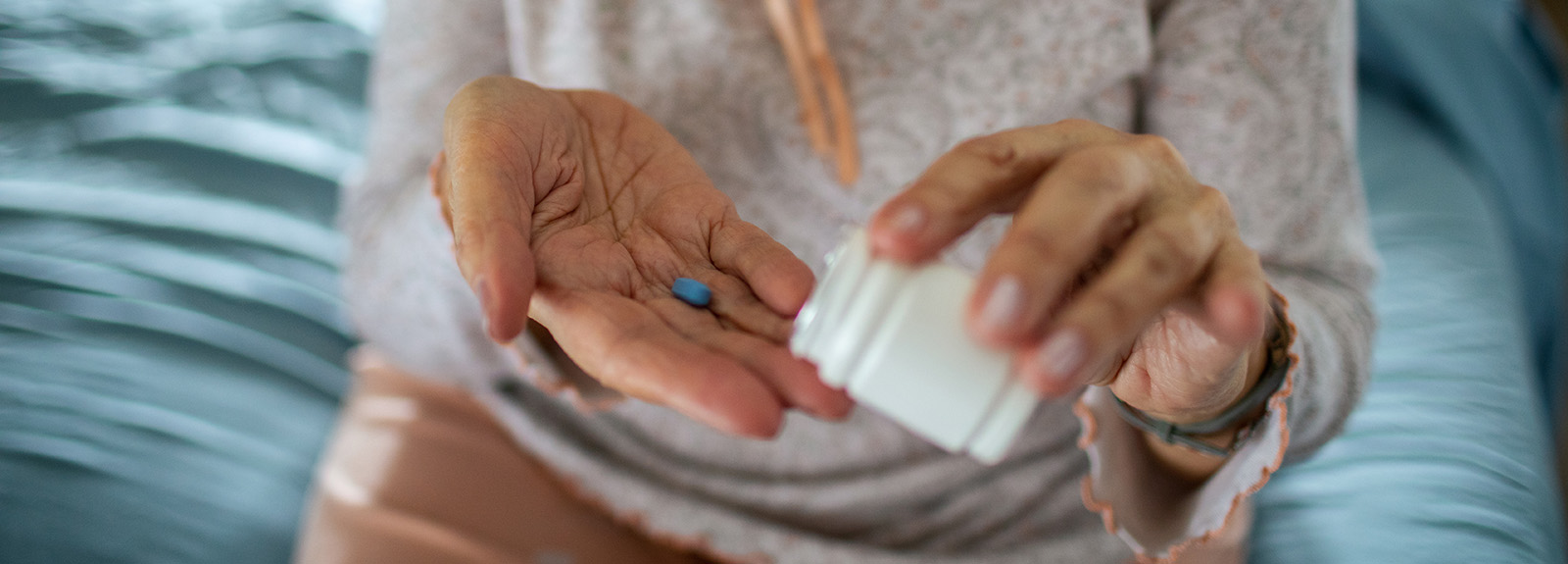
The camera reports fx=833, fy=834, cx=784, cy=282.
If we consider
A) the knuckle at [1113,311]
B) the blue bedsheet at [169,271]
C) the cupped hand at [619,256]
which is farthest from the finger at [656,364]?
the blue bedsheet at [169,271]

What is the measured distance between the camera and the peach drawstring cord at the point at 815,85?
22.1 inches

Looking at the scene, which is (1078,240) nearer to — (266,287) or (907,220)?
(907,220)

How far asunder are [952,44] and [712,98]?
0.55ft

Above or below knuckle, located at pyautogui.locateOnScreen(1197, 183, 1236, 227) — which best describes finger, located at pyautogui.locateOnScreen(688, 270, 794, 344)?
below

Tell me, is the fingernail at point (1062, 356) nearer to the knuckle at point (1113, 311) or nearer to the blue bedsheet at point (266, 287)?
the knuckle at point (1113, 311)

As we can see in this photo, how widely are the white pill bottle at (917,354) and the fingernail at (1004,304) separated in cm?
2

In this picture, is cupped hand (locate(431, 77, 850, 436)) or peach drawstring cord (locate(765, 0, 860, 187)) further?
peach drawstring cord (locate(765, 0, 860, 187))

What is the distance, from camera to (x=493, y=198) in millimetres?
316

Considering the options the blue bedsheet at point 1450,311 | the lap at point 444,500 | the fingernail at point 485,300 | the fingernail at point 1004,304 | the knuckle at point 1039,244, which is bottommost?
the blue bedsheet at point 1450,311

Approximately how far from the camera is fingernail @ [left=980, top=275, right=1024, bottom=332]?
0.24m

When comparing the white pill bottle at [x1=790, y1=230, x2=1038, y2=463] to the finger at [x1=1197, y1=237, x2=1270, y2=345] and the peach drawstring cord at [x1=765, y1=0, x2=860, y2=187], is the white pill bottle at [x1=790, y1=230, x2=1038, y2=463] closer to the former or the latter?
the finger at [x1=1197, y1=237, x2=1270, y2=345]

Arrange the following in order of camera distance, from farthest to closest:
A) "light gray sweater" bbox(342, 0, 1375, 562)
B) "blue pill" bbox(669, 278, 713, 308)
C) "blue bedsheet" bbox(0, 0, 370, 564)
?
"blue bedsheet" bbox(0, 0, 370, 564)
"light gray sweater" bbox(342, 0, 1375, 562)
"blue pill" bbox(669, 278, 713, 308)

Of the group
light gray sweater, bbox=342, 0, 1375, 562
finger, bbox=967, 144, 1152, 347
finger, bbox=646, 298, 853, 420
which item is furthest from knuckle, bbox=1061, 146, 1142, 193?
light gray sweater, bbox=342, 0, 1375, 562

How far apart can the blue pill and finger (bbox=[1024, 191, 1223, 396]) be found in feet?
0.45
